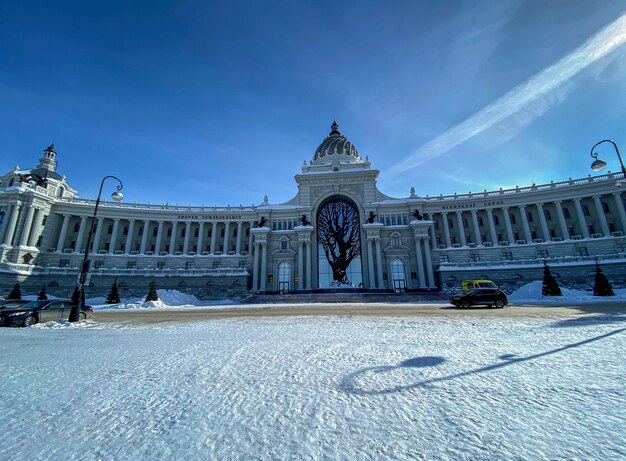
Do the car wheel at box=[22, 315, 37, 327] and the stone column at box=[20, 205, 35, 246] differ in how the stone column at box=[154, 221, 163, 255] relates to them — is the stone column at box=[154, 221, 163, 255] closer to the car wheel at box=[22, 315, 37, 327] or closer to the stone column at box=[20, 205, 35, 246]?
the stone column at box=[20, 205, 35, 246]

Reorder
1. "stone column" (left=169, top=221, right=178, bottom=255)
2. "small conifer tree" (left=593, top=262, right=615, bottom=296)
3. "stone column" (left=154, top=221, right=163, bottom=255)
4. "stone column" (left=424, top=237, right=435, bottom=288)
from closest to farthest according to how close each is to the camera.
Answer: "small conifer tree" (left=593, top=262, right=615, bottom=296)
"stone column" (left=424, top=237, right=435, bottom=288)
"stone column" (left=154, top=221, right=163, bottom=255)
"stone column" (left=169, top=221, right=178, bottom=255)

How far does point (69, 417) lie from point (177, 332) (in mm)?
7139

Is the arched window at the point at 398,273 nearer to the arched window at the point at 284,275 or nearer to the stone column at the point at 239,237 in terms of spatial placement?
the arched window at the point at 284,275

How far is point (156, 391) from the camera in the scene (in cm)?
441

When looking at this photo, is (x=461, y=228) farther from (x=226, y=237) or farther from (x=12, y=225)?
(x=12, y=225)

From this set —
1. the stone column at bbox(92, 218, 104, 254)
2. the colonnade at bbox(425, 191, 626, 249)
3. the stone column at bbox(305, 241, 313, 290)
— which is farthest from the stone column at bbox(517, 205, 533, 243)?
the stone column at bbox(92, 218, 104, 254)

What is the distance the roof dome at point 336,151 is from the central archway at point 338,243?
10126mm

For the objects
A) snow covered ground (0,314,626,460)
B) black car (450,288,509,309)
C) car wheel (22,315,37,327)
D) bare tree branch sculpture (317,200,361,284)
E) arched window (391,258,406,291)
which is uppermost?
bare tree branch sculpture (317,200,361,284)

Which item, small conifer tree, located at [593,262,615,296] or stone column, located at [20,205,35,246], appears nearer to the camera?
small conifer tree, located at [593,262,615,296]

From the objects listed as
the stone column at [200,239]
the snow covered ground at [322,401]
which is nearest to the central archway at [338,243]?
the stone column at [200,239]

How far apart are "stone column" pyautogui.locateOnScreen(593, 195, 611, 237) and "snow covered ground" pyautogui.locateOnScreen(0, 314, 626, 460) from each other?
5217 centimetres

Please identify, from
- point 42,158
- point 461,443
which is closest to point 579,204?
point 461,443

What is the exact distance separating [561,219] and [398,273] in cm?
2904

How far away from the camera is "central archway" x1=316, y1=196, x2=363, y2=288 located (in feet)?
157
